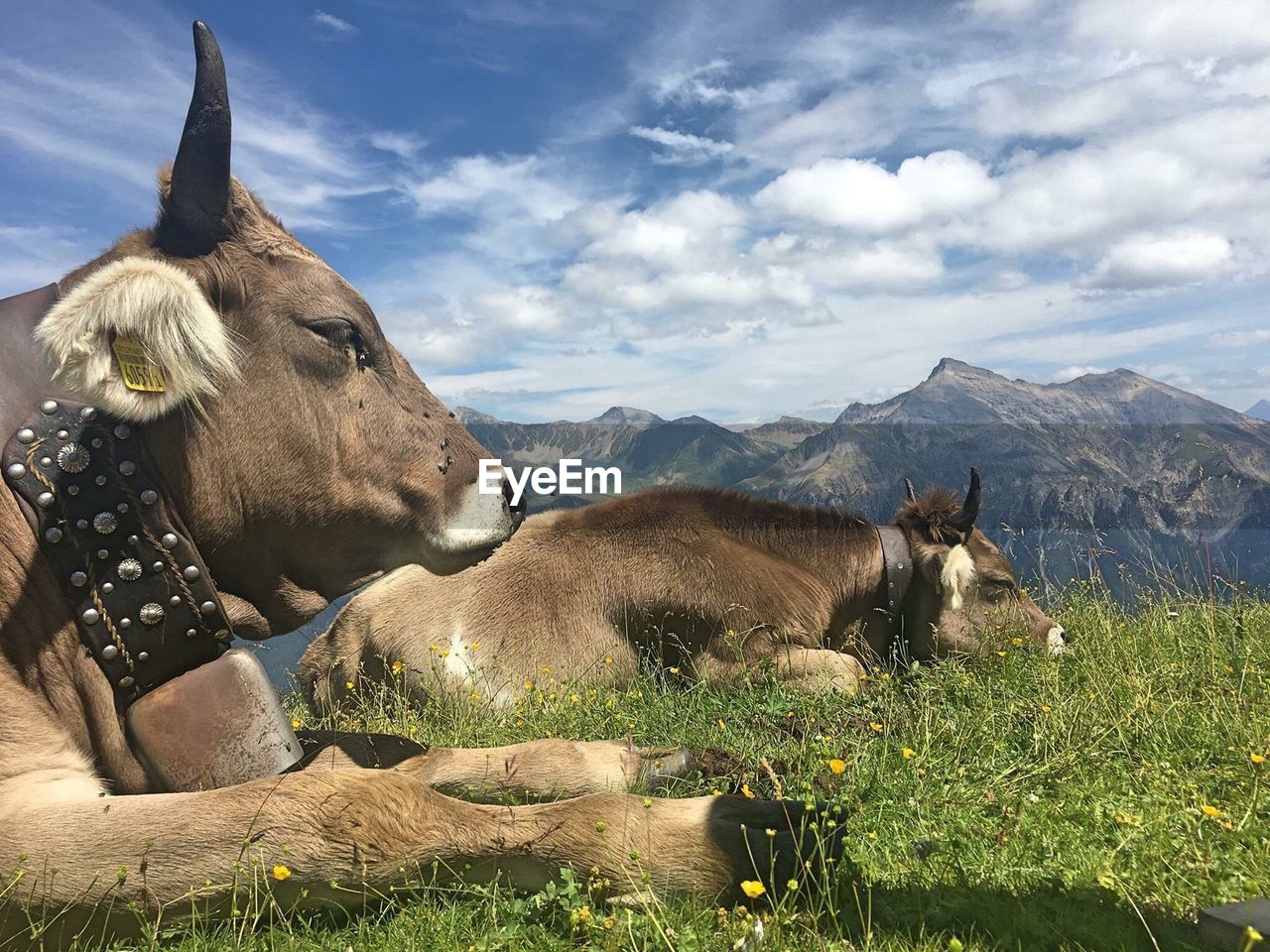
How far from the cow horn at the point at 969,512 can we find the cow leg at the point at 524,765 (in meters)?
5.26

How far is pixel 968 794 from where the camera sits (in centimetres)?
371

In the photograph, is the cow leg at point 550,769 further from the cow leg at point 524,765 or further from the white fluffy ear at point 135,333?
the white fluffy ear at point 135,333

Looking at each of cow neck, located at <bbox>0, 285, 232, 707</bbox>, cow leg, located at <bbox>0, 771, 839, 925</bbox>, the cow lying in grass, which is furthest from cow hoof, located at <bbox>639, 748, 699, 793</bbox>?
the cow lying in grass

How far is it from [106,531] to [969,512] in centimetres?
728

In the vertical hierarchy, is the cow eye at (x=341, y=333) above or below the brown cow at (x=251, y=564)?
above

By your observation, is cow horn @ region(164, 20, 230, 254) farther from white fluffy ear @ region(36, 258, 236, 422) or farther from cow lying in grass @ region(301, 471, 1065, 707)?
cow lying in grass @ region(301, 471, 1065, 707)

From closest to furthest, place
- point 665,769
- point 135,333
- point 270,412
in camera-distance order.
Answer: point 135,333 < point 270,412 < point 665,769

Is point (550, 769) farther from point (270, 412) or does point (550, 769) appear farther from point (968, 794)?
point (270, 412)

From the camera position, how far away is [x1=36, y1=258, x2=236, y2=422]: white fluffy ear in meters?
3.07

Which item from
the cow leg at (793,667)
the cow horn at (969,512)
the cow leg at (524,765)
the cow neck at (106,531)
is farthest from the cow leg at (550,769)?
the cow horn at (969,512)

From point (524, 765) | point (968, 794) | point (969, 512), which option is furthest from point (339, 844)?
point (969, 512)

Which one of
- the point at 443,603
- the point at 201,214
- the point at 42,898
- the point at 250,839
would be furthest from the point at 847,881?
the point at 443,603

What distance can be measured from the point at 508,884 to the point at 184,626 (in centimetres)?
152

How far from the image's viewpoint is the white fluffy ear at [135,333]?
3.07 m
